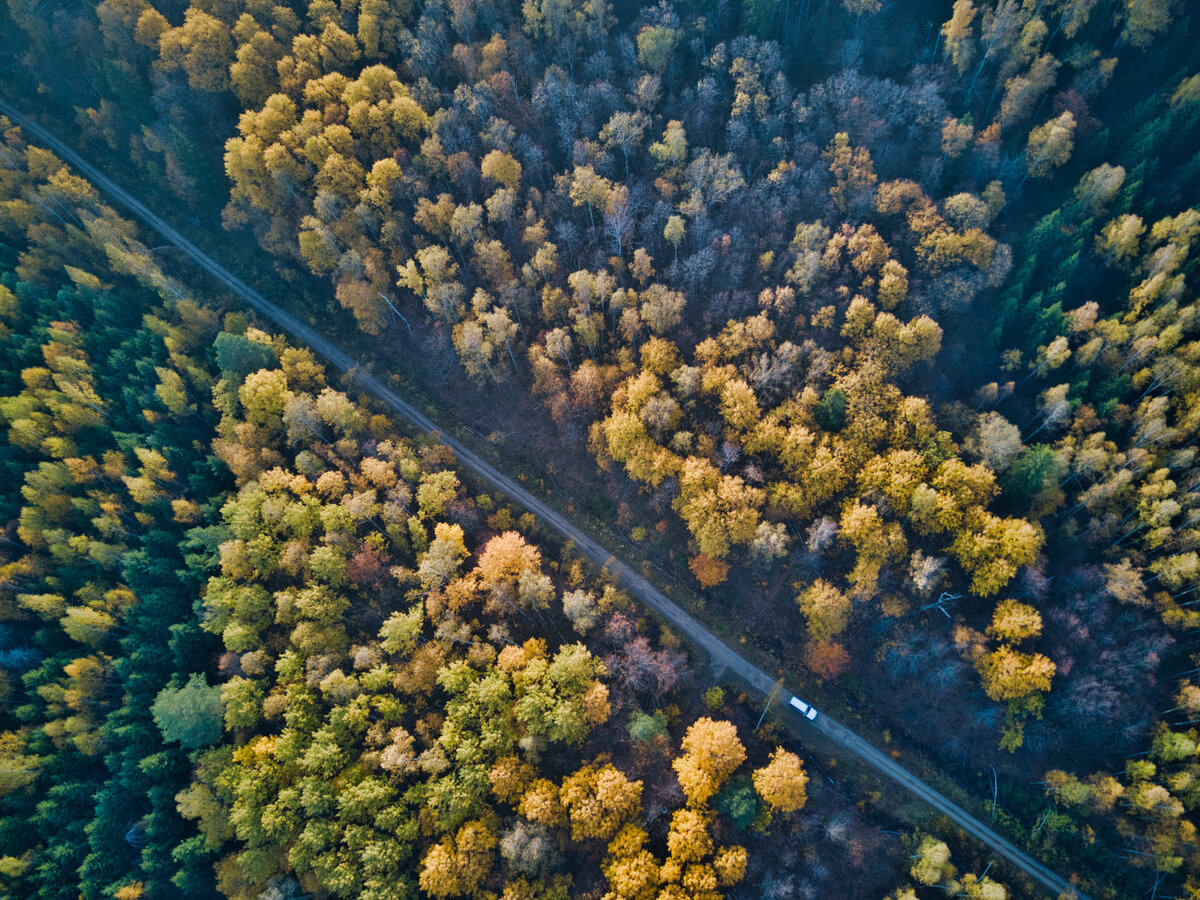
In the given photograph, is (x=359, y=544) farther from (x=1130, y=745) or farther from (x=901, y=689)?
(x=1130, y=745)

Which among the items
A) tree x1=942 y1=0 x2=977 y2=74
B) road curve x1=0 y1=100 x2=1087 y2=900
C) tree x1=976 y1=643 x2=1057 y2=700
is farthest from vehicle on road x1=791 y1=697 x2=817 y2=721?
tree x1=942 y1=0 x2=977 y2=74

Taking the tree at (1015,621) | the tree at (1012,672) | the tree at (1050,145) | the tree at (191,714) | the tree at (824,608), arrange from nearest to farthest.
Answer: the tree at (1012,672), the tree at (1015,621), the tree at (191,714), the tree at (824,608), the tree at (1050,145)

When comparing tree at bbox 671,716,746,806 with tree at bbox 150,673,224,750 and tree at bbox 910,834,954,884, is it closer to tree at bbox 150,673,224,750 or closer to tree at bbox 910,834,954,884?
tree at bbox 910,834,954,884

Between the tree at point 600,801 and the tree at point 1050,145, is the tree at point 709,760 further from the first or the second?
the tree at point 1050,145

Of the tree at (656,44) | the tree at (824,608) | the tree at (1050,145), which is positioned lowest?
the tree at (824,608)

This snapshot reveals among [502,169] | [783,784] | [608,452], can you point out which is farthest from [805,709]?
[502,169]

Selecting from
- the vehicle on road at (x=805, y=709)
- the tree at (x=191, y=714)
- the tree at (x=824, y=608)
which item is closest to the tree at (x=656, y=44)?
the tree at (x=824, y=608)
